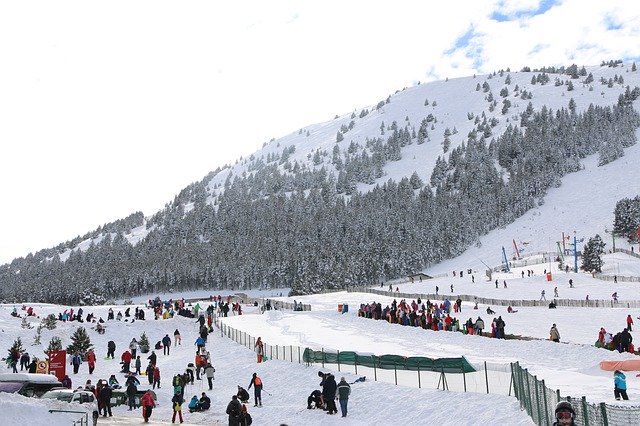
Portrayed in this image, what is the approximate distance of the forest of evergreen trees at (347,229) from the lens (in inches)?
4902

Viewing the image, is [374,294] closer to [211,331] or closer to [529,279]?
[529,279]

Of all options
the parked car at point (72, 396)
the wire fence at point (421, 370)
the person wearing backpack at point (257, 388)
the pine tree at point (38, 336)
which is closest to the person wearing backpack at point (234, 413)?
the parked car at point (72, 396)

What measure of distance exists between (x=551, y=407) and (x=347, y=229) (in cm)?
12921

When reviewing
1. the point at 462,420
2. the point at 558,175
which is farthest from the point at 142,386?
the point at 558,175

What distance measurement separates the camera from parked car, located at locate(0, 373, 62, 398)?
1978 cm

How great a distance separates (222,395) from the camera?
25953 millimetres

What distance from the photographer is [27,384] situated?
67.7 ft

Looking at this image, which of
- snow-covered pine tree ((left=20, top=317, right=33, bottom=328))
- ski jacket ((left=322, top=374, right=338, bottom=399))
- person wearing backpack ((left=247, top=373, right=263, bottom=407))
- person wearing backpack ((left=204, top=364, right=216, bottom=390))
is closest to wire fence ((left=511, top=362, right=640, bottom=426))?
ski jacket ((left=322, top=374, right=338, bottom=399))

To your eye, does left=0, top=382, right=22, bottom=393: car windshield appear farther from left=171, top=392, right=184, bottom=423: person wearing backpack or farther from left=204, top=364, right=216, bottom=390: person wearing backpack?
left=204, top=364, right=216, bottom=390: person wearing backpack

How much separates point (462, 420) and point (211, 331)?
93.6ft

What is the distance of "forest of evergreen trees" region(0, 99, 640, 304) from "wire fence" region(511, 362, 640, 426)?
282 ft

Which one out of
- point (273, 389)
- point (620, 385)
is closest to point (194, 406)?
point (273, 389)

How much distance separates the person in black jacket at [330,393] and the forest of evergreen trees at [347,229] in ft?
268

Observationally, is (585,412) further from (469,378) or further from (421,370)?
(421,370)
